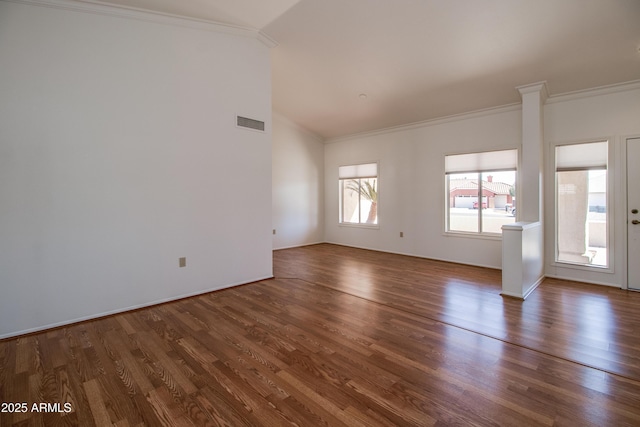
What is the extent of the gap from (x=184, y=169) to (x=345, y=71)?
9.79ft

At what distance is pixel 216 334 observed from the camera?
266 cm

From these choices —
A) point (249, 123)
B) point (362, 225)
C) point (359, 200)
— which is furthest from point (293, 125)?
point (249, 123)

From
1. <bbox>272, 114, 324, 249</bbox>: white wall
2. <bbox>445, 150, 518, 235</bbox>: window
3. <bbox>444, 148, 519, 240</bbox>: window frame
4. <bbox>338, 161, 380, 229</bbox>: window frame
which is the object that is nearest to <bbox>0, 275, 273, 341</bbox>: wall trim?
<bbox>272, 114, 324, 249</bbox>: white wall

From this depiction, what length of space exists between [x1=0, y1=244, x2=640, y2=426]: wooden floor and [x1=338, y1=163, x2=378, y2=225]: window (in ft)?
12.2

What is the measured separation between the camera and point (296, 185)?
742 cm

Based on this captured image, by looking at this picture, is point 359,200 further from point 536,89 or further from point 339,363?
point 339,363

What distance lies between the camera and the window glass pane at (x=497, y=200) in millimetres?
5078

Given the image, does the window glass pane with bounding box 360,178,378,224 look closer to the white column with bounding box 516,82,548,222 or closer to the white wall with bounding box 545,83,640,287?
the white column with bounding box 516,82,548,222

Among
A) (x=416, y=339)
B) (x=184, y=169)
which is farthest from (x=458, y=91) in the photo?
Answer: (x=184, y=169)

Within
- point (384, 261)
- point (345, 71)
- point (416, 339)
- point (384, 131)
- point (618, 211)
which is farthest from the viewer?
point (384, 131)

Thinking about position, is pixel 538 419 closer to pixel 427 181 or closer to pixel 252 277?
pixel 252 277

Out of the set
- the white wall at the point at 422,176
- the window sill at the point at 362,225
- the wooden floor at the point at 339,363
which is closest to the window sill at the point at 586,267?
the wooden floor at the point at 339,363

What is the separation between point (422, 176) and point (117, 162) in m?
5.28

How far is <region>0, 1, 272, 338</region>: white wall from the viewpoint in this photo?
2.67 metres
